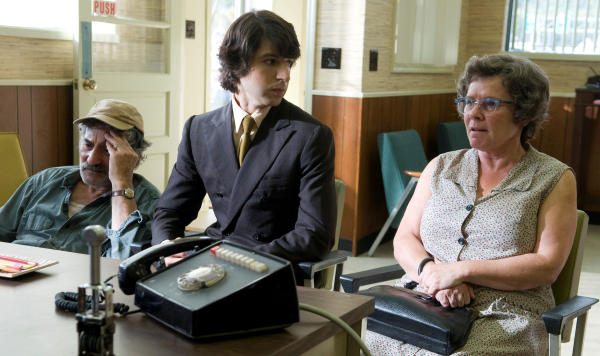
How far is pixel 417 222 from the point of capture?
1965mm

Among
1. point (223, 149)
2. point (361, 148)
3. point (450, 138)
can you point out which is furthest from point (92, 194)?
point (450, 138)

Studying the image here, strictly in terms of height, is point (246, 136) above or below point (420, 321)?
above

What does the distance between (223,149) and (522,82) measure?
0.89 m

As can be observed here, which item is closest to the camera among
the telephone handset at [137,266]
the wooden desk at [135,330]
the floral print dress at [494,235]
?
the wooden desk at [135,330]

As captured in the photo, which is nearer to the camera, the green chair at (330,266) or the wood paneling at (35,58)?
the green chair at (330,266)

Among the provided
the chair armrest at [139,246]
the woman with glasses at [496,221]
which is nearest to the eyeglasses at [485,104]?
the woman with glasses at [496,221]

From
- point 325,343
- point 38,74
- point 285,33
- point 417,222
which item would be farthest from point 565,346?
point 38,74

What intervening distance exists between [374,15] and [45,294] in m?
3.38

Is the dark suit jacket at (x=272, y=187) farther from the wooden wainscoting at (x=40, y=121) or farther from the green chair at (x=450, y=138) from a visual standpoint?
the green chair at (x=450, y=138)

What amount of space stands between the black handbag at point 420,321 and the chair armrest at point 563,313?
19 cm

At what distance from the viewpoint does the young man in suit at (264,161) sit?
6.03 ft

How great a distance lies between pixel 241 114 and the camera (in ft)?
6.42

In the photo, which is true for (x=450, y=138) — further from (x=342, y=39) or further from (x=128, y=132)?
(x=128, y=132)

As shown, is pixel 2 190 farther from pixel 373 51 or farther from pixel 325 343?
pixel 373 51
